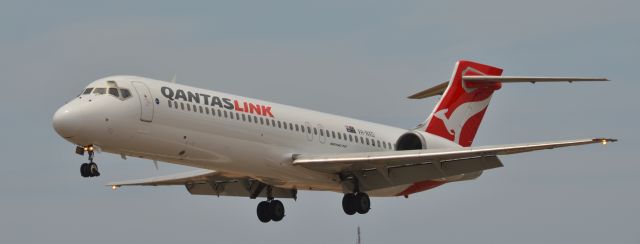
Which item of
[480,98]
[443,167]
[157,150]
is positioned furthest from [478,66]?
[157,150]

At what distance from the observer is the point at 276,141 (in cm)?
3412

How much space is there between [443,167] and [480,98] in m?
6.41

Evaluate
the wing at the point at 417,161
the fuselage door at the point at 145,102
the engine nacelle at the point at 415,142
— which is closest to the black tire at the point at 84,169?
the fuselage door at the point at 145,102

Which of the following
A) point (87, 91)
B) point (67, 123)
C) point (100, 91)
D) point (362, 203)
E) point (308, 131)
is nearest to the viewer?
point (67, 123)

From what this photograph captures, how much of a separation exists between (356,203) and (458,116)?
6039 mm

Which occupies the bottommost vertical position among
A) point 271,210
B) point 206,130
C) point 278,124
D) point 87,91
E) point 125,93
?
Result: point 271,210

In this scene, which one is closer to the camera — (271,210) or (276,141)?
(276,141)

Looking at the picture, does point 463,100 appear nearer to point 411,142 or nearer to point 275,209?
point 411,142

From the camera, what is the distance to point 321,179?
117ft

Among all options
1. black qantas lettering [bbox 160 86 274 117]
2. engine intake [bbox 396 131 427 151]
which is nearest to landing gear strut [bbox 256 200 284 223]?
engine intake [bbox 396 131 427 151]

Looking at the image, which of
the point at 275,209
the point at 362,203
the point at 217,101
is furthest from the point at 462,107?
the point at 217,101

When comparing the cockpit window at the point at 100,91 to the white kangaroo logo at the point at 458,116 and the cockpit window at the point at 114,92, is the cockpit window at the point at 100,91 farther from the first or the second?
the white kangaroo logo at the point at 458,116

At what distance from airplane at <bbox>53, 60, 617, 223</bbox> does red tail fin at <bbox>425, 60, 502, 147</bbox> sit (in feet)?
0.10

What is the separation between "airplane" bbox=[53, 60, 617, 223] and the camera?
31297mm
